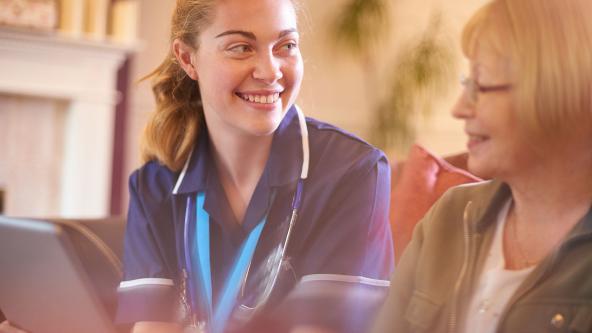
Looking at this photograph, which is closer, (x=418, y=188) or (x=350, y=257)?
(x=350, y=257)

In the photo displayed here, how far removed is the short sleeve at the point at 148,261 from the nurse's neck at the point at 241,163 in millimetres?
108

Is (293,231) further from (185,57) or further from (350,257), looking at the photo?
(185,57)

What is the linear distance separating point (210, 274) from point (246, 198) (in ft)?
0.42

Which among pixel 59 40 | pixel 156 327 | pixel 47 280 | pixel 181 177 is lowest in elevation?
pixel 156 327

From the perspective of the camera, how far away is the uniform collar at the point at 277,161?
1.28 meters

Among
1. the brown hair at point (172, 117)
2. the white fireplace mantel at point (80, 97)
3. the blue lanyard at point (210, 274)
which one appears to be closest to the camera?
the blue lanyard at point (210, 274)

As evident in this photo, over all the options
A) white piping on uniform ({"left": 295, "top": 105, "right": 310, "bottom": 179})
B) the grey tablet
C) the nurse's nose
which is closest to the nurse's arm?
the grey tablet

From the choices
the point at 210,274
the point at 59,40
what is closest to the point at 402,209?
the point at 210,274

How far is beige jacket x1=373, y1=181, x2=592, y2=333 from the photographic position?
83cm

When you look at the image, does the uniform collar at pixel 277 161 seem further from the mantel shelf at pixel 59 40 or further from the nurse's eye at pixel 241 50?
the mantel shelf at pixel 59 40

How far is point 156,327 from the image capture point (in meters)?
1.32

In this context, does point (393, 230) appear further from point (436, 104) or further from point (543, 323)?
point (436, 104)

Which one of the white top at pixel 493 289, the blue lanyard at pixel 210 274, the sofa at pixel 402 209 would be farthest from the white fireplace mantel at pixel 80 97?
the white top at pixel 493 289

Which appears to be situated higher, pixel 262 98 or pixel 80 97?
pixel 262 98
